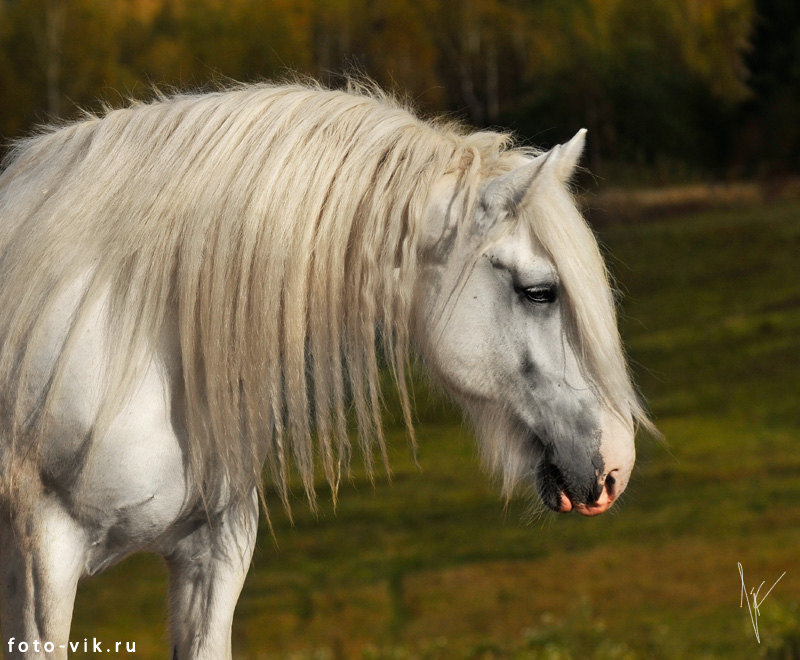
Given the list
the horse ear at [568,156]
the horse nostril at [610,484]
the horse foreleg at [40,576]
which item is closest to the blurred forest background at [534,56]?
the horse ear at [568,156]

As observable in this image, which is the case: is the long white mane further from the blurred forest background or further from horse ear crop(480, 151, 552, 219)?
the blurred forest background

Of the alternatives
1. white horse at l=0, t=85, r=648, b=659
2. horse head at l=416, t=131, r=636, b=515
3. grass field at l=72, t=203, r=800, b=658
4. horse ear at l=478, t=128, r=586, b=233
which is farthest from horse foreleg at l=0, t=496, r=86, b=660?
grass field at l=72, t=203, r=800, b=658

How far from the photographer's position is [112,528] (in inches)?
37.9

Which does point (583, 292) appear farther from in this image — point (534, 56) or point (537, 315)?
point (534, 56)

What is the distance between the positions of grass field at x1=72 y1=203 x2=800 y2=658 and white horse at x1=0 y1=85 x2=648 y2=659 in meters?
1.34

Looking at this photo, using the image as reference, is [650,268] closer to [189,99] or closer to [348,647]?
[348,647]

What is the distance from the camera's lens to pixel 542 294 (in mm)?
986

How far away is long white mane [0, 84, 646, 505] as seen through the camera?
0.97m

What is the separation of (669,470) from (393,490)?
49.0 inches

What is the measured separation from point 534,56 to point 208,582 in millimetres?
3609

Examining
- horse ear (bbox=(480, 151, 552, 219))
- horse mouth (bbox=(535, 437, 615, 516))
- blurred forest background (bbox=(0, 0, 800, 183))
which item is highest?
horse ear (bbox=(480, 151, 552, 219))

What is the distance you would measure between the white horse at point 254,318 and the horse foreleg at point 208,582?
0.07 feet

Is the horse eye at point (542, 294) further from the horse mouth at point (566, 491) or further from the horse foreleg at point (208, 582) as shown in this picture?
the horse foreleg at point (208, 582)

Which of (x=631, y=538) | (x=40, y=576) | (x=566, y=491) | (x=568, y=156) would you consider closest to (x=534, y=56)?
(x=631, y=538)
